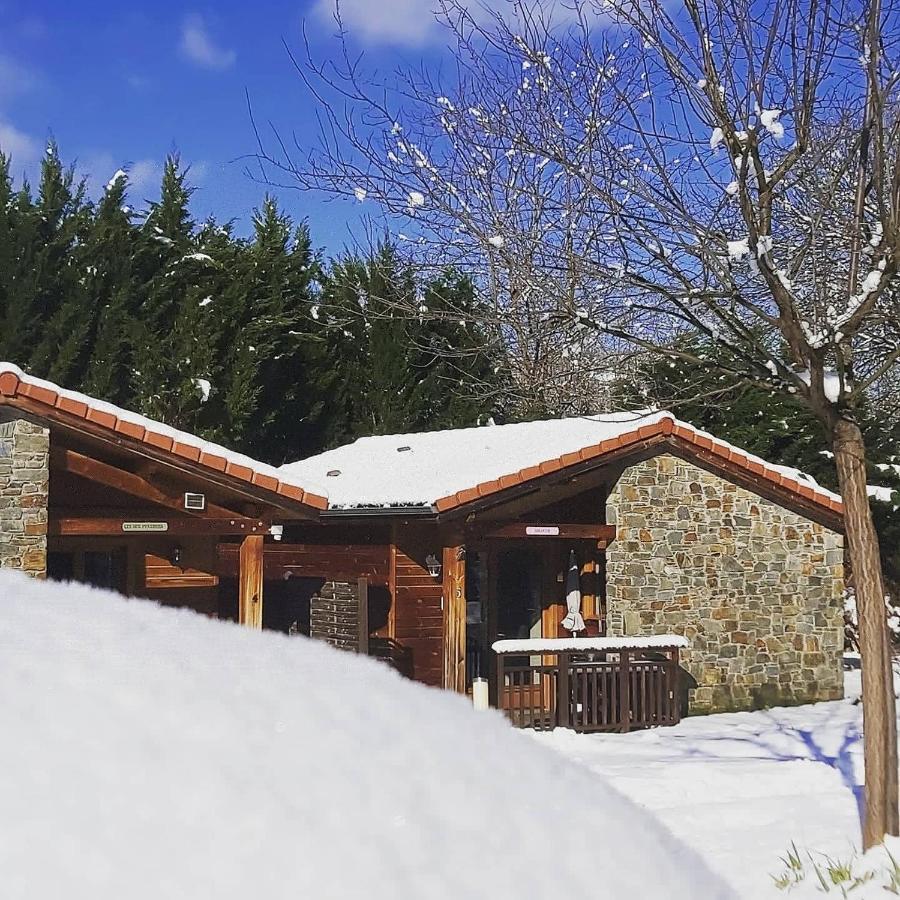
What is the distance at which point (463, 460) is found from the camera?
16.0 metres

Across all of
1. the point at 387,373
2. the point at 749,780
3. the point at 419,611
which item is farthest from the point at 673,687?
the point at 387,373

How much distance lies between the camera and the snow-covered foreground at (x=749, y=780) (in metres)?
7.91

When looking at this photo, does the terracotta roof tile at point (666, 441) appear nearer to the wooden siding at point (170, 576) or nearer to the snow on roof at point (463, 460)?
the snow on roof at point (463, 460)

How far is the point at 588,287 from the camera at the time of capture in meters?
8.32

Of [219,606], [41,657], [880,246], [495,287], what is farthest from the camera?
[219,606]

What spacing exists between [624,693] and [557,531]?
2178mm

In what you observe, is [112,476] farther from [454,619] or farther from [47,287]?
[47,287]

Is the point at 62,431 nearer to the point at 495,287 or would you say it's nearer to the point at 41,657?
the point at 495,287

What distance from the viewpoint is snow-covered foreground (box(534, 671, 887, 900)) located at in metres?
7.91

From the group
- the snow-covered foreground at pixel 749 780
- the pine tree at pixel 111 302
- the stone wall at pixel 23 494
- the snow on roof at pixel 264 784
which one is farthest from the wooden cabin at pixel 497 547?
the snow on roof at pixel 264 784

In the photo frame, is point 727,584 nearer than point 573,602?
Yes

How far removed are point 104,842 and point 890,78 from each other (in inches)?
277

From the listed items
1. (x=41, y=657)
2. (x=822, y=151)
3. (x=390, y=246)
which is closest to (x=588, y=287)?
(x=822, y=151)

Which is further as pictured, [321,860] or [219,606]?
[219,606]
